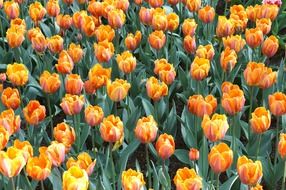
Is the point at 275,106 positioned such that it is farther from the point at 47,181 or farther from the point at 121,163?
the point at 47,181

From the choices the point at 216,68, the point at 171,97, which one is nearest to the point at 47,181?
the point at 171,97

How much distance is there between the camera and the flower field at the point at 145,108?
2.31 m

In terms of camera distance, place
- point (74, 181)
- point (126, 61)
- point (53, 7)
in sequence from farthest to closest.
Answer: point (53, 7)
point (126, 61)
point (74, 181)

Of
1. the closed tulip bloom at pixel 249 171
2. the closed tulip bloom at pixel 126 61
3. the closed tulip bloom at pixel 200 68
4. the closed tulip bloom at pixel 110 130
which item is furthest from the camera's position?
the closed tulip bloom at pixel 126 61

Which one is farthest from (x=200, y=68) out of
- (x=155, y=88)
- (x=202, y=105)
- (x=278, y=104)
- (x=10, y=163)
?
(x=10, y=163)

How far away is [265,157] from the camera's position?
295cm

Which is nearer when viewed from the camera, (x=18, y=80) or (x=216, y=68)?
(x=18, y=80)

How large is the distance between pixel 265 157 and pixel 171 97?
2.76 feet

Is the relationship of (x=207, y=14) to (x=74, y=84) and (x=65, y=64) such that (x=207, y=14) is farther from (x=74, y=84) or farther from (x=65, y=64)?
(x=74, y=84)

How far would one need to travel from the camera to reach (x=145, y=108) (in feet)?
10.5

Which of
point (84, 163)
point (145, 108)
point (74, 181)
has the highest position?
point (74, 181)

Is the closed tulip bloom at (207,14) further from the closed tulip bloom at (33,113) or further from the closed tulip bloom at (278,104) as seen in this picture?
the closed tulip bloom at (33,113)

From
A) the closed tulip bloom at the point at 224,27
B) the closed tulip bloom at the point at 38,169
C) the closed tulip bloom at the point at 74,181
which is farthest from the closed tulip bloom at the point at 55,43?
the closed tulip bloom at the point at 74,181

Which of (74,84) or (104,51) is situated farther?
(104,51)
